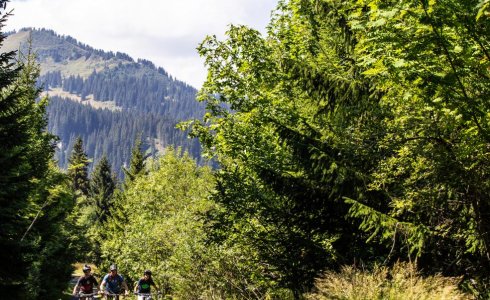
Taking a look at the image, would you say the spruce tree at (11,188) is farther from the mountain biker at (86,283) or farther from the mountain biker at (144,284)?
the mountain biker at (144,284)

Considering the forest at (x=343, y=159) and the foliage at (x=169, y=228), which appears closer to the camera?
the forest at (x=343, y=159)

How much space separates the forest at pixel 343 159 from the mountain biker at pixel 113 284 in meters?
2.06

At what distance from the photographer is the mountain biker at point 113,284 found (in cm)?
1497

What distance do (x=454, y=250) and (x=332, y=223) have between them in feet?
8.91

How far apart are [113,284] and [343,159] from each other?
31.2 ft

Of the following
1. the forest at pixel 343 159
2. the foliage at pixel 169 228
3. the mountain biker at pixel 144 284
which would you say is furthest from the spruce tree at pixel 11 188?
the foliage at pixel 169 228

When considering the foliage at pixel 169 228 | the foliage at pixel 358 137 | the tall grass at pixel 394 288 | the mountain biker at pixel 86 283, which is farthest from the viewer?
the foliage at pixel 169 228

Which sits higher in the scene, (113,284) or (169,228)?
(169,228)

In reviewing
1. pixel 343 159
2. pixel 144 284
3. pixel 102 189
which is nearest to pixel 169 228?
pixel 144 284

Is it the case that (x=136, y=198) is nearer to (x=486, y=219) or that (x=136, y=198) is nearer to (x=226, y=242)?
(x=226, y=242)

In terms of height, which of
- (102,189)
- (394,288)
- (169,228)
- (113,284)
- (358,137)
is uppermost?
(358,137)

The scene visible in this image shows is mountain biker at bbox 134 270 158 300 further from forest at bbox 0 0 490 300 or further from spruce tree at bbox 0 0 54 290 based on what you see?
spruce tree at bbox 0 0 54 290

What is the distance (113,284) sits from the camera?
1509cm

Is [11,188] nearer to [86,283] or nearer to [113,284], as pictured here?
[86,283]
